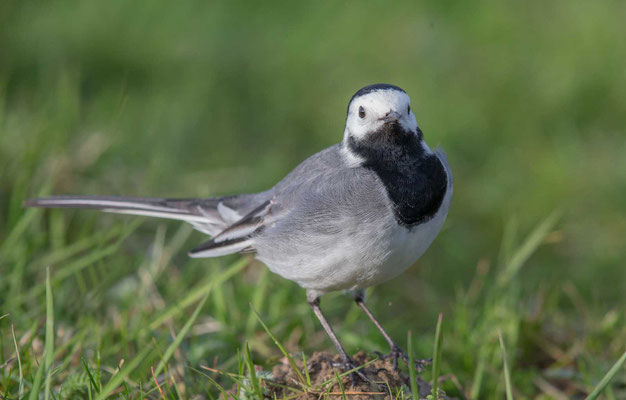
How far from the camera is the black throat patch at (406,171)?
136 inches

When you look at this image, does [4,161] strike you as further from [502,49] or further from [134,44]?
[502,49]

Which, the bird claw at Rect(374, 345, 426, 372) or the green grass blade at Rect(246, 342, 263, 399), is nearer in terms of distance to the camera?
the green grass blade at Rect(246, 342, 263, 399)

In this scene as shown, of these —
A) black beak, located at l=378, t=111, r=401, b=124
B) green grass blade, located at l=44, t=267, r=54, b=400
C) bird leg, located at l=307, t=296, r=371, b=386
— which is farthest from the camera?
black beak, located at l=378, t=111, r=401, b=124

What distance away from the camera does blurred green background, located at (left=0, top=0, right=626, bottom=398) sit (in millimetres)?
4398

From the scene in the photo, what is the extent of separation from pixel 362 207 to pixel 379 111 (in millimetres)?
447

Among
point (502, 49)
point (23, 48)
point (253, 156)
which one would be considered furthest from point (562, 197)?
point (23, 48)

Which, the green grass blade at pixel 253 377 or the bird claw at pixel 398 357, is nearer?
the green grass blade at pixel 253 377

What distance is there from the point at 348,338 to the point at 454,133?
334 centimetres

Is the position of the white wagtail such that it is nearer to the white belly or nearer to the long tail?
the white belly

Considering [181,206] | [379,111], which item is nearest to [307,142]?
[181,206]

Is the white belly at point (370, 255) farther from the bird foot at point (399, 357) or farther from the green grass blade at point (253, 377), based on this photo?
the green grass blade at point (253, 377)

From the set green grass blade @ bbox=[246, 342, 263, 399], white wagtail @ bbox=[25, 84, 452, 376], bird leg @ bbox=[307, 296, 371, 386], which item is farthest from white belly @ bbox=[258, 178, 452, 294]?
green grass blade @ bbox=[246, 342, 263, 399]

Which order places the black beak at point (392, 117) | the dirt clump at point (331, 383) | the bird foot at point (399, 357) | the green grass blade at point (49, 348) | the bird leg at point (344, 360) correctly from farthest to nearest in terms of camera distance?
1. the bird foot at point (399, 357)
2. the black beak at point (392, 117)
3. the bird leg at point (344, 360)
4. the dirt clump at point (331, 383)
5. the green grass blade at point (49, 348)

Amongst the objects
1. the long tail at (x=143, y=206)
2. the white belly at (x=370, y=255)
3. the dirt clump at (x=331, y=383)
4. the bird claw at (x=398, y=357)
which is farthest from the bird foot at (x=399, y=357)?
the long tail at (x=143, y=206)
